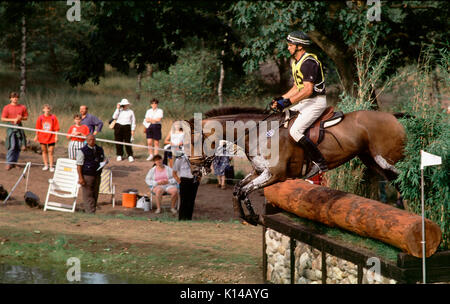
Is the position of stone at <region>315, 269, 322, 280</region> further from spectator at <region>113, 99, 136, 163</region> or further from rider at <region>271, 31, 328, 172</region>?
spectator at <region>113, 99, 136, 163</region>

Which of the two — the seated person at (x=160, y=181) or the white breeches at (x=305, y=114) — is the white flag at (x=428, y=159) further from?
the seated person at (x=160, y=181)

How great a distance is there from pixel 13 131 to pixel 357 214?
456 inches

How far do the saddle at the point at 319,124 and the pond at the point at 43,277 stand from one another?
118 inches

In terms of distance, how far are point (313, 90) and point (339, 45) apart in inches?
377

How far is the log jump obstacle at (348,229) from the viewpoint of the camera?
6.64 metres

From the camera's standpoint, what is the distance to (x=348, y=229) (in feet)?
25.6

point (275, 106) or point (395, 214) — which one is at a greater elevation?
point (275, 106)

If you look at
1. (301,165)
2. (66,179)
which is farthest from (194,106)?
(301,165)

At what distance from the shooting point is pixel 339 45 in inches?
686

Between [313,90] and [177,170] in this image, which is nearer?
[313,90]

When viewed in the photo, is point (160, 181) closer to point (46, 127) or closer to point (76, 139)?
point (76, 139)

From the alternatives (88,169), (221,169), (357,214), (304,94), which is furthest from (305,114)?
(221,169)
